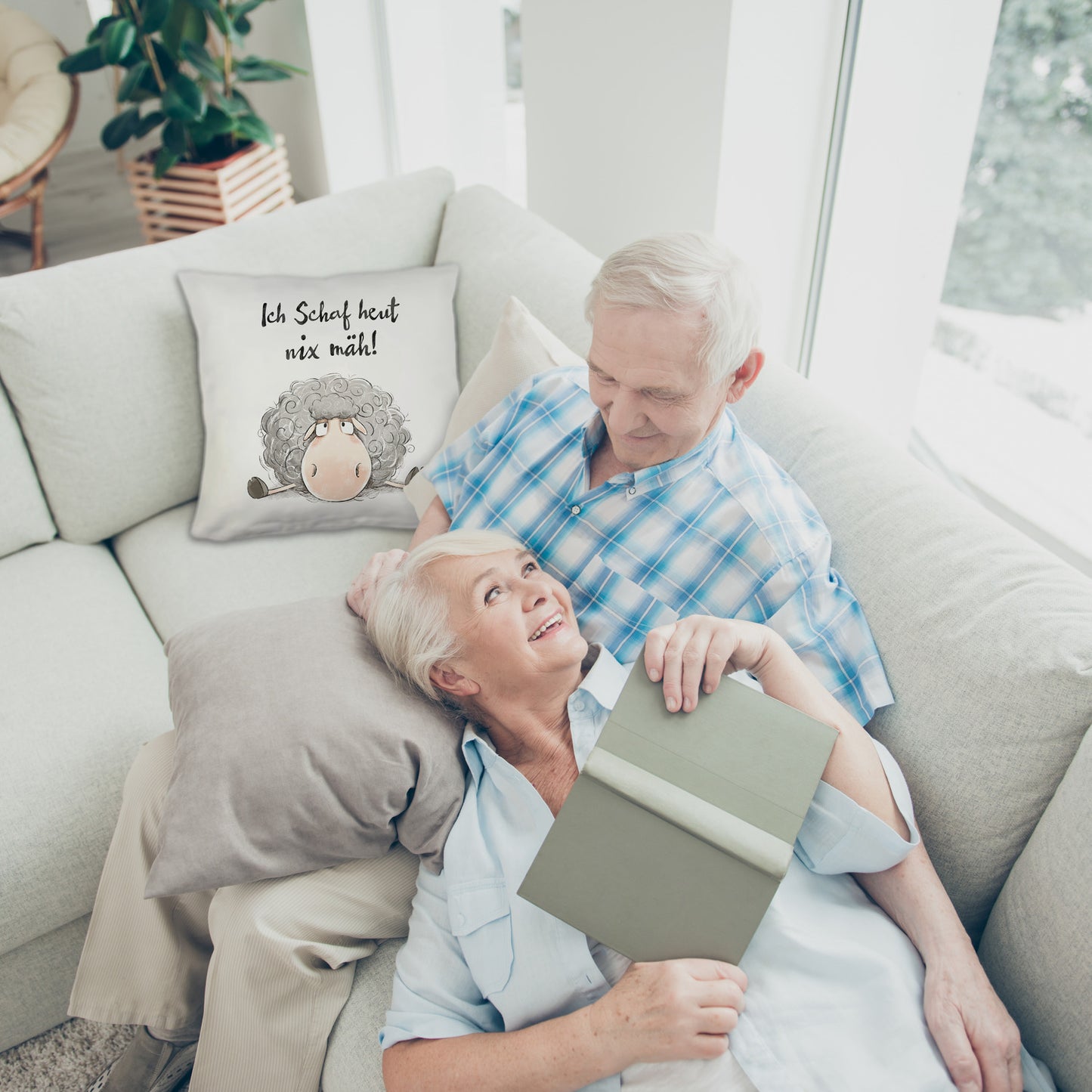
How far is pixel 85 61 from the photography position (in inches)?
114

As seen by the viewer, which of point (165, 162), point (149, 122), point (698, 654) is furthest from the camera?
point (149, 122)

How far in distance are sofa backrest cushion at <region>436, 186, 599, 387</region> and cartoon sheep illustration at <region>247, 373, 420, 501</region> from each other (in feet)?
0.90

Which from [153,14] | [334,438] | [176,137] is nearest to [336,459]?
[334,438]

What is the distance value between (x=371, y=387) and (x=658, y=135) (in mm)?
843

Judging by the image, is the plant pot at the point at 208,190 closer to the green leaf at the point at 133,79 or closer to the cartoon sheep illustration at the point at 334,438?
the green leaf at the point at 133,79

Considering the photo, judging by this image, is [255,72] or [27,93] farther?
[27,93]

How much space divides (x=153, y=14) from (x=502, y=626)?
253 centimetres

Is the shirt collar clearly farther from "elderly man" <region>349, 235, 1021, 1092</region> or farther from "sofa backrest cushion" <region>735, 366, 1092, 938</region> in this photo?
"sofa backrest cushion" <region>735, 366, 1092, 938</region>

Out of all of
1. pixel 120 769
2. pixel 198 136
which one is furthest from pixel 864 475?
pixel 198 136

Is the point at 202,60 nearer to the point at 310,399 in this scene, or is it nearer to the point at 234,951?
the point at 310,399

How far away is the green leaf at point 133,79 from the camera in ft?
8.96

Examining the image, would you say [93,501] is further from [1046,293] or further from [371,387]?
[1046,293]

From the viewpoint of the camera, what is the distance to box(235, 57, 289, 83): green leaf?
2.93 m

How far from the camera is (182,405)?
1743mm
